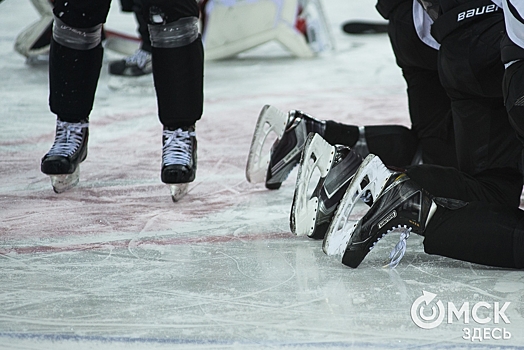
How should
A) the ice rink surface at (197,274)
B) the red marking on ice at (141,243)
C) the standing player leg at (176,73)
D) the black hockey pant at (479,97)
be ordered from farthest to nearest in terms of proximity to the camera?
the standing player leg at (176,73) → the red marking on ice at (141,243) → the black hockey pant at (479,97) → the ice rink surface at (197,274)

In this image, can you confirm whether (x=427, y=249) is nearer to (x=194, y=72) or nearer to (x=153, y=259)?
(x=153, y=259)

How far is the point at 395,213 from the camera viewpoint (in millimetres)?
1585

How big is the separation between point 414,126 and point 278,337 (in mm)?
1013

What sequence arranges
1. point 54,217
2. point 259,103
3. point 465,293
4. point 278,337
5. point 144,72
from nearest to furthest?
1. point 278,337
2. point 465,293
3. point 54,217
4. point 259,103
5. point 144,72

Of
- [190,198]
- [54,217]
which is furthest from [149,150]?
[54,217]

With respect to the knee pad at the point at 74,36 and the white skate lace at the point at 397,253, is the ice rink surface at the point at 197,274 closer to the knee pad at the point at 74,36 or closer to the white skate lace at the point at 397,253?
the white skate lace at the point at 397,253

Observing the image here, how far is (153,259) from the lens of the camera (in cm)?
172

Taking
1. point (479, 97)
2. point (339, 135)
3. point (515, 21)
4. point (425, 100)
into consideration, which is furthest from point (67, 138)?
point (515, 21)

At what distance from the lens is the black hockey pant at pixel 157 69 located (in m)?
2.08

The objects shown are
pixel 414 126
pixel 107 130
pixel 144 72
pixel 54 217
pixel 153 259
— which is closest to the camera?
pixel 153 259

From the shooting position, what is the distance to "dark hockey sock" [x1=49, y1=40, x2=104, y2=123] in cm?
218

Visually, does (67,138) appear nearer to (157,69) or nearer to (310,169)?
(157,69)

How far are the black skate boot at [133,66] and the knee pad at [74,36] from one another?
174 cm

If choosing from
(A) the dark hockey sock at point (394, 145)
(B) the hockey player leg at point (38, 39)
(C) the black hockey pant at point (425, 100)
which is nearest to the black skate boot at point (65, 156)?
(A) the dark hockey sock at point (394, 145)
